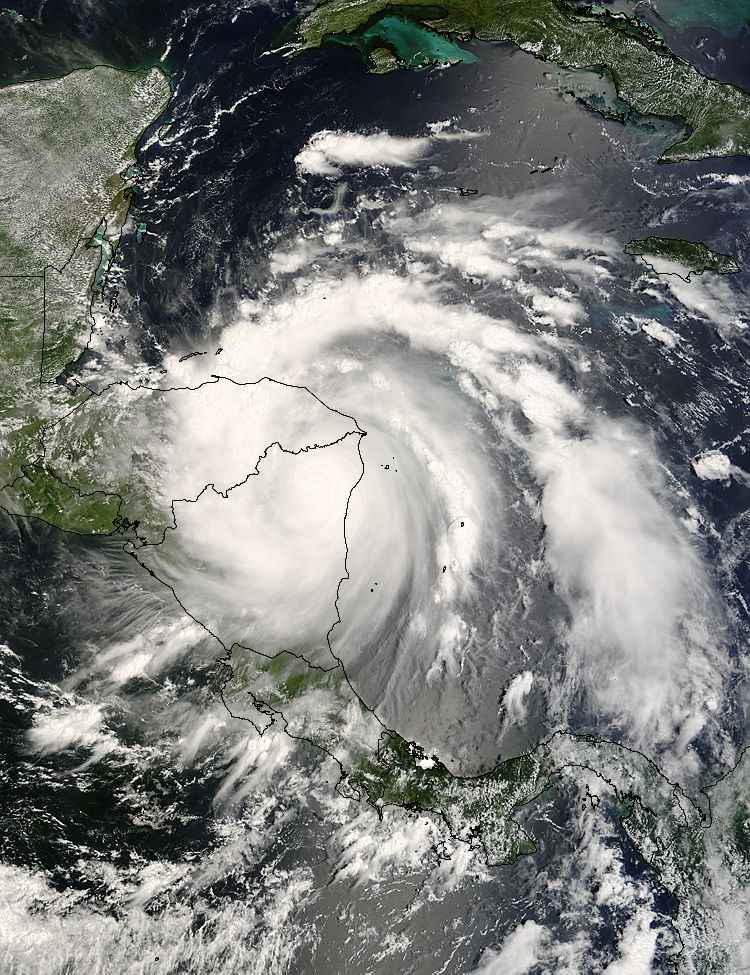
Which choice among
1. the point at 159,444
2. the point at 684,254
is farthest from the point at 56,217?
the point at 684,254

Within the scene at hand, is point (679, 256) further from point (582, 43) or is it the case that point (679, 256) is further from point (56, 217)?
point (56, 217)

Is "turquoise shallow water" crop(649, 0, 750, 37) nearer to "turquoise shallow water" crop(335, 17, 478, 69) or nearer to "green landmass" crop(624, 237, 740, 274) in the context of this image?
A: "turquoise shallow water" crop(335, 17, 478, 69)

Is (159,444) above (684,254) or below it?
below

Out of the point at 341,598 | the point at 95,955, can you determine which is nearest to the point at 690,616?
the point at 341,598

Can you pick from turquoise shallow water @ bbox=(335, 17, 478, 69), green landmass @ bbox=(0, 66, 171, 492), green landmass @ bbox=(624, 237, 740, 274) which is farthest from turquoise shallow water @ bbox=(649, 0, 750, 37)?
green landmass @ bbox=(0, 66, 171, 492)

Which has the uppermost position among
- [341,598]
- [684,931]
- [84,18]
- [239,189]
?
[84,18]

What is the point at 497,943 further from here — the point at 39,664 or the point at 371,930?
the point at 39,664

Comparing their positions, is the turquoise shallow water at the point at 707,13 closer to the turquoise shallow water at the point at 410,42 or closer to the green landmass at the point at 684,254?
the turquoise shallow water at the point at 410,42
